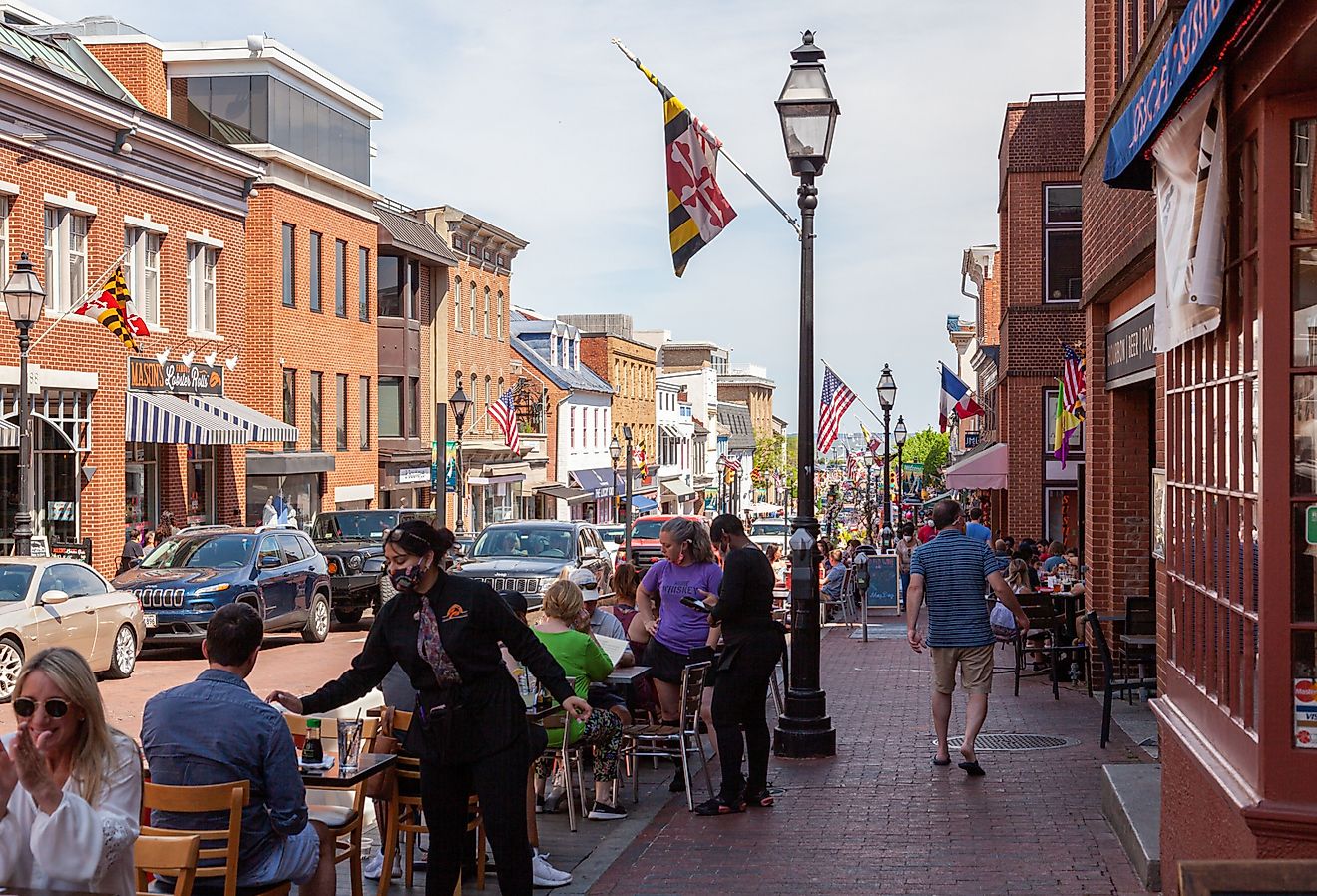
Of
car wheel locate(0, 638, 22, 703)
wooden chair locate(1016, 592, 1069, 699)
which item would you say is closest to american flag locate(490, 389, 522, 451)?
car wheel locate(0, 638, 22, 703)

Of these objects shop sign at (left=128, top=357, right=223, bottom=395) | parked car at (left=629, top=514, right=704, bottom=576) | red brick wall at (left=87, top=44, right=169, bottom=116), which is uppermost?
red brick wall at (left=87, top=44, right=169, bottom=116)

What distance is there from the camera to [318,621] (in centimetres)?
2247

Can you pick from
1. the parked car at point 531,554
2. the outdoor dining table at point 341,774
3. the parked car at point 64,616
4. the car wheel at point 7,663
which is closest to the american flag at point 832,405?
the parked car at point 531,554

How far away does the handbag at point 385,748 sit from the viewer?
752 centimetres

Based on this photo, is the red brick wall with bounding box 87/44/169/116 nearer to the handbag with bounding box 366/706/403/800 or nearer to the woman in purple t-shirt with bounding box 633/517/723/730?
the woman in purple t-shirt with bounding box 633/517/723/730

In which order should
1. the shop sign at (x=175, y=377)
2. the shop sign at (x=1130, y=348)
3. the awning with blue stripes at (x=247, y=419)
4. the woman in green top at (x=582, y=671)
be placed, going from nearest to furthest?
the woman in green top at (x=582, y=671) < the shop sign at (x=1130, y=348) < the shop sign at (x=175, y=377) < the awning with blue stripes at (x=247, y=419)

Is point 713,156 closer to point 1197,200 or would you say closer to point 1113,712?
point 1113,712

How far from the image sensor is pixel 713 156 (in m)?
14.9

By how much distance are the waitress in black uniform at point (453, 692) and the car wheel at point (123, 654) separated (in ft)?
38.4

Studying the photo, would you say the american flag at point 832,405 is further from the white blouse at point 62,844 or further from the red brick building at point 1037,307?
the white blouse at point 62,844

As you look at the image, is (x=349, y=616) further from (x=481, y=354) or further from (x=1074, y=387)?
(x=481, y=354)

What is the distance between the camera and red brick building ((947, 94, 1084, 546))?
3075 centimetres

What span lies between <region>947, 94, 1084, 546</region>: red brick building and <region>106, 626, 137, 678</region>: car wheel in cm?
1857

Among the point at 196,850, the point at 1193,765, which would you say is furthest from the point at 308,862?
the point at 1193,765
